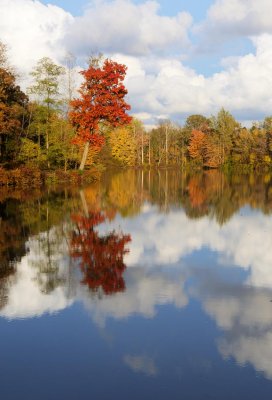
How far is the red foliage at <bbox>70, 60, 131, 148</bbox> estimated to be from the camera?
38.1 m

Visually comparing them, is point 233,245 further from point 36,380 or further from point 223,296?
point 36,380

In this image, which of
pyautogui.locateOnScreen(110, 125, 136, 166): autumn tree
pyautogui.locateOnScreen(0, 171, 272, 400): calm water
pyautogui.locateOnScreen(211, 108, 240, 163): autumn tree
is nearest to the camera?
pyautogui.locateOnScreen(0, 171, 272, 400): calm water

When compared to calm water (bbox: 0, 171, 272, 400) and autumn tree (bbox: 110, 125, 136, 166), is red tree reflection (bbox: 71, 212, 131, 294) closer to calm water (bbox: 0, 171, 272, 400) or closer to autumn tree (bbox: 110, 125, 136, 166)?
calm water (bbox: 0, 171, 272, 400)

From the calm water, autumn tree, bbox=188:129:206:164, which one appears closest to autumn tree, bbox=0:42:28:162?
the calm water

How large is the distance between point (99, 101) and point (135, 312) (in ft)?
109

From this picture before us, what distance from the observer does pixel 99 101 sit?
126 feet

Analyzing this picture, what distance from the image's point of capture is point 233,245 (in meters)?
12.5

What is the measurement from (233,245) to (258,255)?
46.2 inches

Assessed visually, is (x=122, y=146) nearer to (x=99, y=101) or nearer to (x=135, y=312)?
(x=99, y=101)

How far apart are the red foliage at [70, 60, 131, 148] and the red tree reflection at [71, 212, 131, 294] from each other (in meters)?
23.9

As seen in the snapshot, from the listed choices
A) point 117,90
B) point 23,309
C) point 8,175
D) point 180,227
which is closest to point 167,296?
point 23,309

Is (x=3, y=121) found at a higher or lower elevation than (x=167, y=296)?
higher

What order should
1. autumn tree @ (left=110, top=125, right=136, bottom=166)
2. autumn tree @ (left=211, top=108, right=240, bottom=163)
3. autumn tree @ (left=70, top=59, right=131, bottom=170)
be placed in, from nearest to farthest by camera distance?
autumn tree @ (left=70, top=59, right=131, bottom=170) < autumn tree @ (left=110, top=125, right=136, bottom=166) < autumn tree @ (left=211, top=108, right=240, bottom=163)

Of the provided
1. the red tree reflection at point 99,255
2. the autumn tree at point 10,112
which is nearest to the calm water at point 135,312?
the red tree reflection at point 99,255
